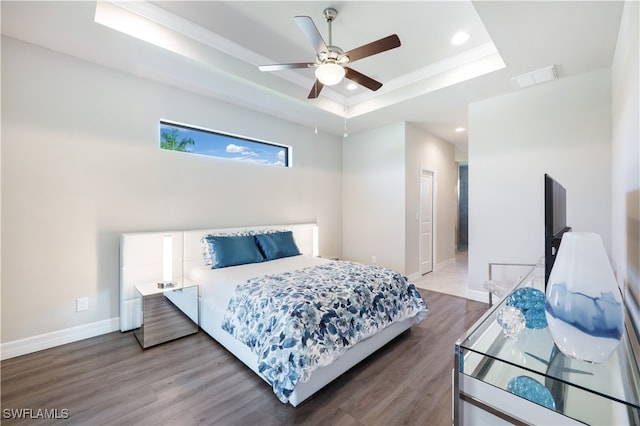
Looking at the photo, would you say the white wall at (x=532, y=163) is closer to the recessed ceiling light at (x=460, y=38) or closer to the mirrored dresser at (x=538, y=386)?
the recessed ceiling light at (x=460, y=38)

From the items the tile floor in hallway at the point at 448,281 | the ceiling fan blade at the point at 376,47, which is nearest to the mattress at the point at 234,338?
the tile floor in hallway at the point at 448,281

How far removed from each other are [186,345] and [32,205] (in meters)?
1.93

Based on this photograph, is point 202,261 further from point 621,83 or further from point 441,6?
point 621,83

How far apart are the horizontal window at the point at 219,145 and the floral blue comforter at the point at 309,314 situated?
2.13 m

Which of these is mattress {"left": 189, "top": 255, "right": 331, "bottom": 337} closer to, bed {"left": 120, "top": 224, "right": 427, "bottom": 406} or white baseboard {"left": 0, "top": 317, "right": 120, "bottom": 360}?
bed {"left": 120, "top": 224, "right": 427, "bottom": 406}

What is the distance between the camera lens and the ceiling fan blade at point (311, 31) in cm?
183

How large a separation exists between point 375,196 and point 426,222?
50.1 inches

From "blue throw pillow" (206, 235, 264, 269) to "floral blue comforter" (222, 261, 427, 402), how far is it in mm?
802

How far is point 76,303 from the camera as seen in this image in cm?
261

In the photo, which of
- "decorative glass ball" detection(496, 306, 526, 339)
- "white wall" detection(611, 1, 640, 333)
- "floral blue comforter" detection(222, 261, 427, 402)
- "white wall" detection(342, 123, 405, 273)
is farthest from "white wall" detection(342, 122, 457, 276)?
"decorative glass ball" detection(496, 306, 526, 339)

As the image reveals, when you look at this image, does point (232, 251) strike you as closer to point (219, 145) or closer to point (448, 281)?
point (219, 145)

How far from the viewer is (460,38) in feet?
9.01

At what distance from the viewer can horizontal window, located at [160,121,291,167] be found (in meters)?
3.32

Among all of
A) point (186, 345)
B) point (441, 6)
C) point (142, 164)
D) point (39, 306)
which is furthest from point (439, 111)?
point (39, 306)
